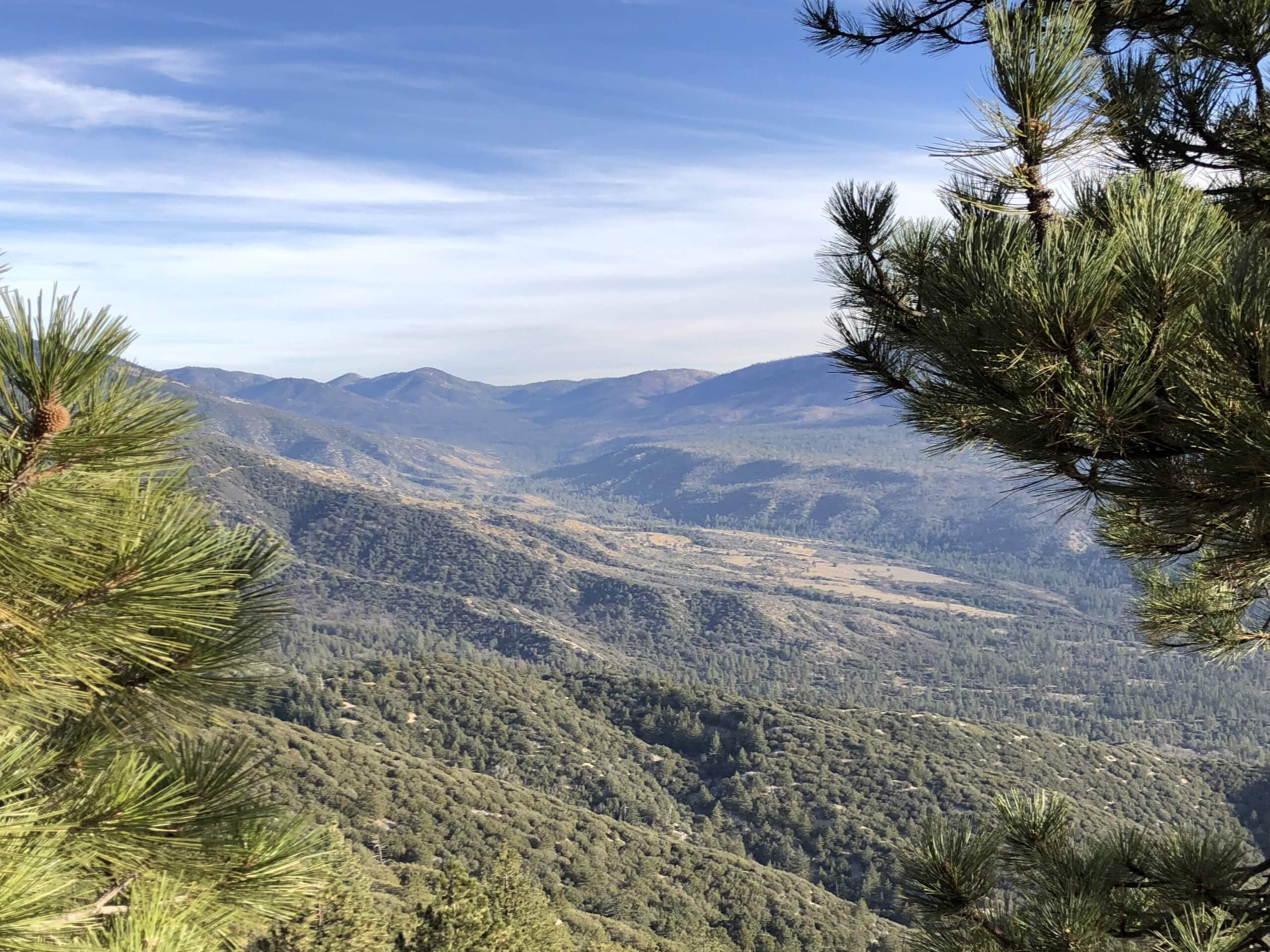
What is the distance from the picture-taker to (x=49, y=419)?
168cm

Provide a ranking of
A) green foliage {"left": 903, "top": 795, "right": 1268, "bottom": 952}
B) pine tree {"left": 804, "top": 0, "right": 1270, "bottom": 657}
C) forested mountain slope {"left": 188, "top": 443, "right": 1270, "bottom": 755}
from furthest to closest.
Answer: forested mountain slope {"left": 188, "top": 443, "right": 1270, "bottom": 755}, green foliage {"left": 903, "top": 795, "right": 1268, "bottom": 952}, pine tree {"left": 804, "top": 0, "right": 1270, "bottom": 657}

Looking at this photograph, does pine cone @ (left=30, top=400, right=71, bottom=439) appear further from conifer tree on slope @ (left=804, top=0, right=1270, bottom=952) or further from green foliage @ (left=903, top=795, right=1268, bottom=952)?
green foliage @ (left=903, top=795, right=1268, bottom=952)

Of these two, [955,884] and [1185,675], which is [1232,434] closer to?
[955,884]

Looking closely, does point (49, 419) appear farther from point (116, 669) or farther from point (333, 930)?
point (333, 930)

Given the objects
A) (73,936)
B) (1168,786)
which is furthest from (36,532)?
(1168,786)

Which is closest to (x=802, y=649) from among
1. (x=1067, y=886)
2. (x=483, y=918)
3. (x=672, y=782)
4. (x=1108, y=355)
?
(x=672, y=782)

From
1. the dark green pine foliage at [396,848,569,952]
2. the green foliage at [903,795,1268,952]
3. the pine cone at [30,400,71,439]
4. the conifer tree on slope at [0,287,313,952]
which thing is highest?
the pine cone at [30,400,71,439]

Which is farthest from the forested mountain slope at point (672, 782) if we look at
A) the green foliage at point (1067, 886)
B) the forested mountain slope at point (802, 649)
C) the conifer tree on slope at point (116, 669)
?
the forested mountain slope at point (802, 649)

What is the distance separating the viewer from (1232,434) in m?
2.30

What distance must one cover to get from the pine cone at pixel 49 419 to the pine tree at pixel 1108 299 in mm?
2315

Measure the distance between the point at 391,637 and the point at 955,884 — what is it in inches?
6515

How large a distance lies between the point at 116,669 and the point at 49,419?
1.27 metres

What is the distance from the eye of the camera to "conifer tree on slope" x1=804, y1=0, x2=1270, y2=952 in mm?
2275

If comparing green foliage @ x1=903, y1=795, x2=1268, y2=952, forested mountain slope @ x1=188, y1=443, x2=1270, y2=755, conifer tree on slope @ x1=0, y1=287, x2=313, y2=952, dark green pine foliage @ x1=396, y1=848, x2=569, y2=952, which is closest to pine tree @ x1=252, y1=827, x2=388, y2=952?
dark green pine foliage @ x1=396, y1=848, x2=569, y2=952
